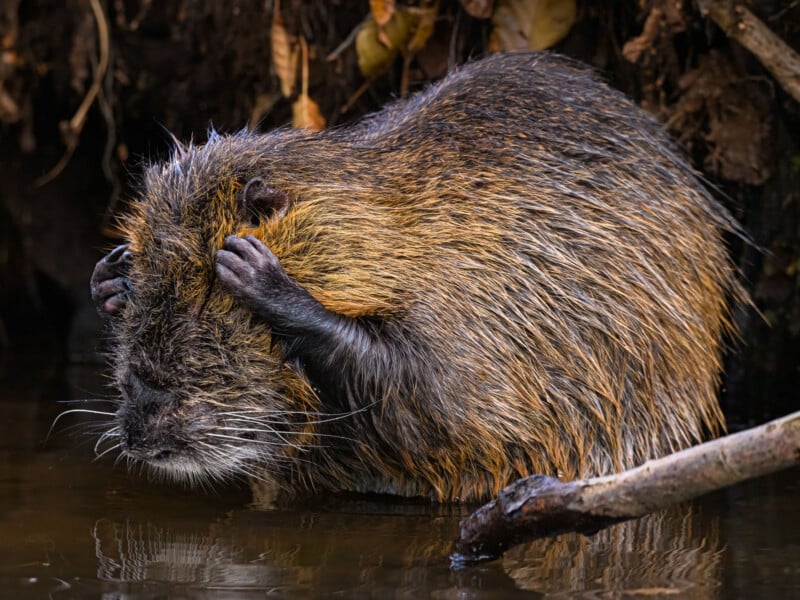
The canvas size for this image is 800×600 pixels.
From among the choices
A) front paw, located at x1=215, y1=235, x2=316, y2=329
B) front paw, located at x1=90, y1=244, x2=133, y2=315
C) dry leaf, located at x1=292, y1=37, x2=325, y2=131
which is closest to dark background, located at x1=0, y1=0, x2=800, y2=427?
dry leaf, located at x1=292, y1=37, x2=325, y2=131

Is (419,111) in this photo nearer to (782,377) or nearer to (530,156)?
(530,156)

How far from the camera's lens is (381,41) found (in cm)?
403

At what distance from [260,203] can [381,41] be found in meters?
1.37

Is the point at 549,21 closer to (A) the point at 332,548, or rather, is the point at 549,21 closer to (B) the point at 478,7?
(B) the point at 478,7

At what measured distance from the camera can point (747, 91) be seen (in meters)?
3.74

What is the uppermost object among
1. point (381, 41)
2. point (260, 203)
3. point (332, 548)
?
point (381, 41)

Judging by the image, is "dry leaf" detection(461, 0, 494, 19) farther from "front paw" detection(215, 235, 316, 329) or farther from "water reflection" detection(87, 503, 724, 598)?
"water reflection" detection(87, 503, 724, 598)

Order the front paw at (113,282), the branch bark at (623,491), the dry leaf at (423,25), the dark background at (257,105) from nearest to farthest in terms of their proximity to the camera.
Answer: the branch bark at (623,491) → the front paw at (113,282) → the dark background at (257,105) → the dry leaf at (423,25)

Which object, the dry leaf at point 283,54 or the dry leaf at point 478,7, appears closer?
the dry leaf at point 478,7

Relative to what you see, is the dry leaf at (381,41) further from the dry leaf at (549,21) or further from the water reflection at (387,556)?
the water reflection at (387,556)

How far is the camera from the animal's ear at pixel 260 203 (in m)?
2.82

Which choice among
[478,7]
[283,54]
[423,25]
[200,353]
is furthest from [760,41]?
[200,353]

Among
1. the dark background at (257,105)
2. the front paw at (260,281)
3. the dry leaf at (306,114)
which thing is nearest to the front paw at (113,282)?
the dark background at (257,105)

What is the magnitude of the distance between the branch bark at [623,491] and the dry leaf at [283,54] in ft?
7.82
